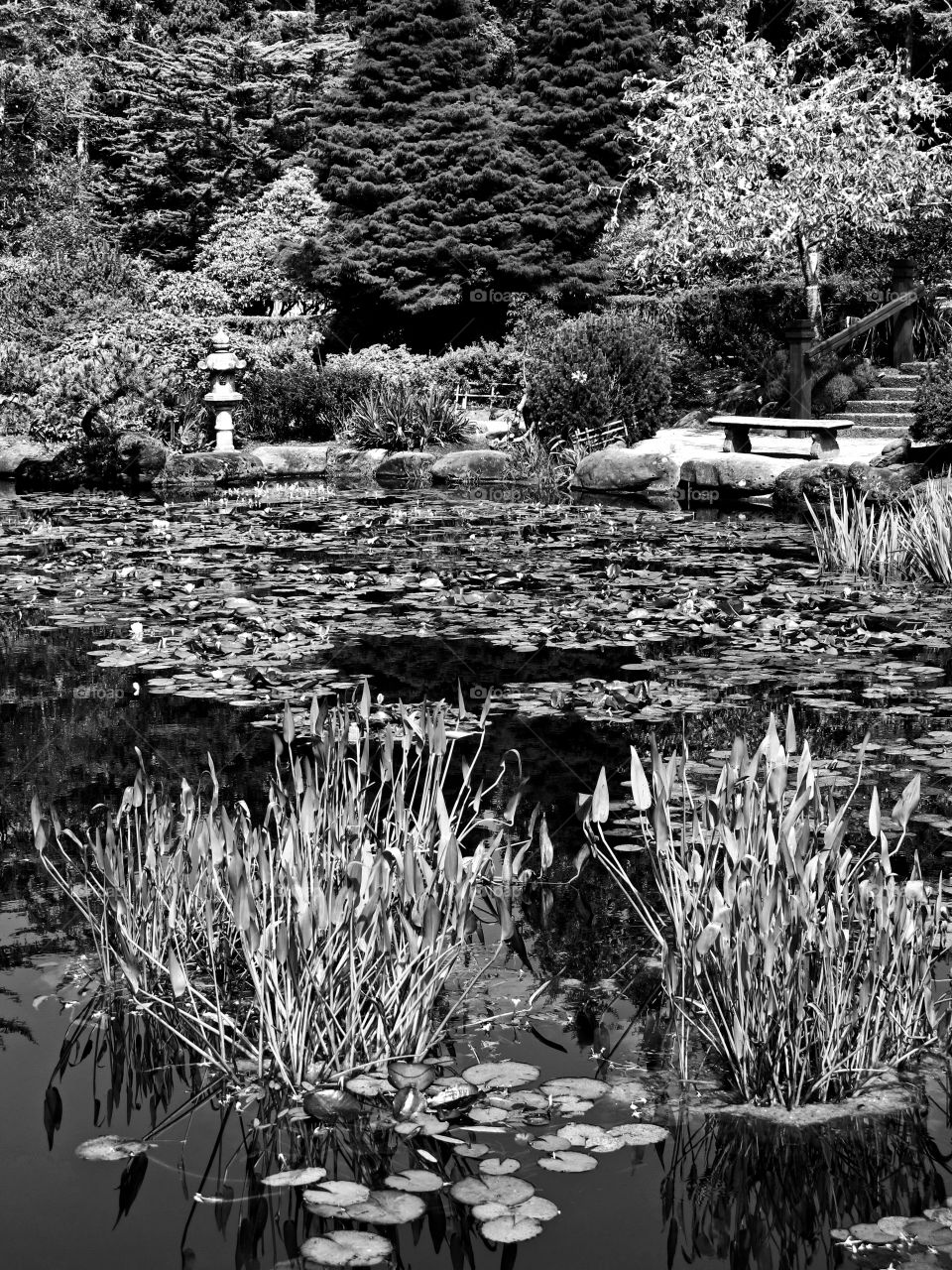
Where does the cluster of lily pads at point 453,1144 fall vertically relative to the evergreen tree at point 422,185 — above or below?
below

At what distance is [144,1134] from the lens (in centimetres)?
271

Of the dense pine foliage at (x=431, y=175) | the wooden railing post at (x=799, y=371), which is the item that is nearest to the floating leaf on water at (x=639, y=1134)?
the wooden railing post at (x=799, y=371)

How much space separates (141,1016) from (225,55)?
25740 millimetres

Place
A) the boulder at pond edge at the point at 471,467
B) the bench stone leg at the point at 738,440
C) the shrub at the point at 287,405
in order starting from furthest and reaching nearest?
1. the shrub at the point at 287,405
2. the boulder at pond edge at the point at 471,467
3. the bench stone leg at the point at 738,440

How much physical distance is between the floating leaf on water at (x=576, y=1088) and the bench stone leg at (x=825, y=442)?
12.4m

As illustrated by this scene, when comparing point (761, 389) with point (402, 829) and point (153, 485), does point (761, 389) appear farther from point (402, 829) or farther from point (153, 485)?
point (402, 829)

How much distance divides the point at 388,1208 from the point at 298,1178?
188 mm

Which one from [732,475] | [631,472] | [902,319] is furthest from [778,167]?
[732,475]

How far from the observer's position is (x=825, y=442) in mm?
14617

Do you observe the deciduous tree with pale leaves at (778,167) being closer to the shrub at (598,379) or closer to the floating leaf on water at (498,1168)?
the shrub at (598,379)

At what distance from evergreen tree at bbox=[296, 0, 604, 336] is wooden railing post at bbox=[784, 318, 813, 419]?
282 inches

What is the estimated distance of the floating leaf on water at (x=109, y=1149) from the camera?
103 inches

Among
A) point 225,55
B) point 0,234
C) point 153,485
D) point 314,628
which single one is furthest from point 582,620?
point 225,55

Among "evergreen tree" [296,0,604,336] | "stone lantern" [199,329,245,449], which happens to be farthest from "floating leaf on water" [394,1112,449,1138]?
"evergreen tree" [296,0,604,336]
